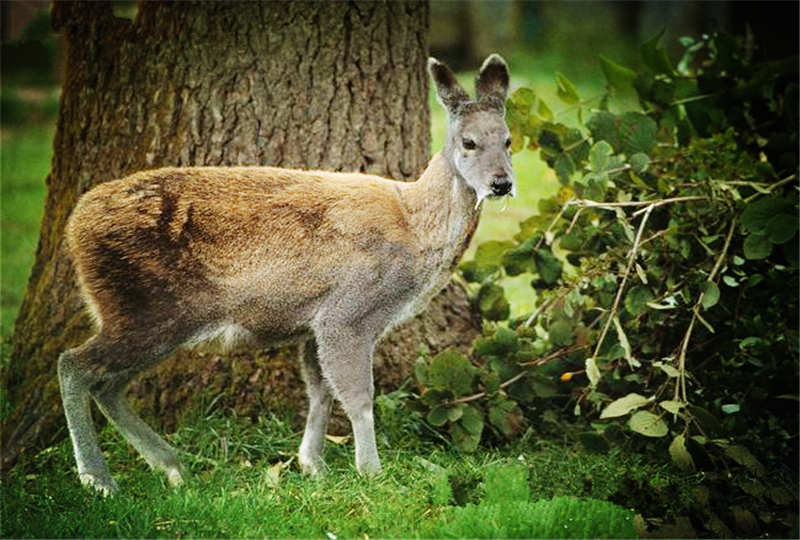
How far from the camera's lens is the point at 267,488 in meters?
5.84

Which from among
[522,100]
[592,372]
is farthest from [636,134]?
[592,372]

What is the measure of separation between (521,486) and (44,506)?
222 cm

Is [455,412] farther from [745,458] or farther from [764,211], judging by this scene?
[764,211]

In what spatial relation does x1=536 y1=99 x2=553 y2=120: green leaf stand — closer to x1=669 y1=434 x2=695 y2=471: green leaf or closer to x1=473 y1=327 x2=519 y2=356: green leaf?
x1=473 y1=327 x2=519 y2=356: green leaf

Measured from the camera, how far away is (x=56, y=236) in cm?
698

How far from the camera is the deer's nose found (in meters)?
5.82

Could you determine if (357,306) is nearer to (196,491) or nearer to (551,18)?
(196,491)

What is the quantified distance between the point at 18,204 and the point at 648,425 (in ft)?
27.3

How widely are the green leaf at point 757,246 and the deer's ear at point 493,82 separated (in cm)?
150

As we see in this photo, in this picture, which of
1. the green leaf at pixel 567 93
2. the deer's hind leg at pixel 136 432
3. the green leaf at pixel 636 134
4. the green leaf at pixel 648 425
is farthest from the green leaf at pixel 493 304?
the deer's hind leg at pixel 136 432

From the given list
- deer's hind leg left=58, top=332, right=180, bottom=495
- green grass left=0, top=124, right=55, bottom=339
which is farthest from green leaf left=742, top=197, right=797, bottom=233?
green grass left=0, top=124, right=55, bottom=339

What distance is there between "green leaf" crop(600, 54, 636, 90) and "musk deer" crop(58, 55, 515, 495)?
61.1 inches

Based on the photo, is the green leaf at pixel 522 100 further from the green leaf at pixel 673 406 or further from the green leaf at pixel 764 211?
the green leaf at pixel 673 406

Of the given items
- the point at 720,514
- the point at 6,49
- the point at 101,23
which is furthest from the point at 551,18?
the point at 720,514
